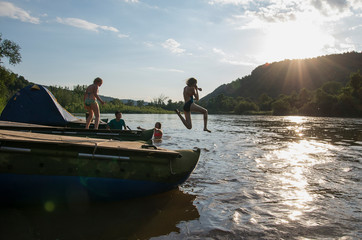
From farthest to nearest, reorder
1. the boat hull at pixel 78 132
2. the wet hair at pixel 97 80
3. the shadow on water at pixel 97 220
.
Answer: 1. the wet hair at pixel 97 80
2. the boat hull at pixel 78 132
3. the shadow on water at pixel 97 220

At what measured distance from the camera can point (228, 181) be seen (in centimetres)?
902

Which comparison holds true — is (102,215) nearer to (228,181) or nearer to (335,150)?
(228,181)

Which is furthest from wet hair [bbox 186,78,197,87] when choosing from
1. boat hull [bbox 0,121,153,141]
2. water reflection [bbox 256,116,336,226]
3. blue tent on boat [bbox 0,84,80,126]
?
blue tent on boat [bbox 0,84,80,126]

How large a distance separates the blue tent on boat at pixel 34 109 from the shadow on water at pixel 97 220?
35.2 ft

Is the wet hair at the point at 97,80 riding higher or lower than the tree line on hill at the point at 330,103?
lower

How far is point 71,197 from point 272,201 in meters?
4.96

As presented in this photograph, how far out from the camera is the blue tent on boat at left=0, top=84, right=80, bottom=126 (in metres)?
15.4

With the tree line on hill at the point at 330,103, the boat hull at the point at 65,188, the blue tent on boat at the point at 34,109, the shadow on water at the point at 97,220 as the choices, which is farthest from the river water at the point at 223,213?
→ the tree line on hill at the point at 330,103

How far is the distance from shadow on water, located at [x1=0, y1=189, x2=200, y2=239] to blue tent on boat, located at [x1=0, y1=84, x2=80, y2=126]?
1073cm

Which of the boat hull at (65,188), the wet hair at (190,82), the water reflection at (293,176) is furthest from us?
the wet hair at (190,82)

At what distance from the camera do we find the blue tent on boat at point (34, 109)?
1541 centimetres

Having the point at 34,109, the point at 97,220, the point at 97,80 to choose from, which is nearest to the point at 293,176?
the point at 97,220

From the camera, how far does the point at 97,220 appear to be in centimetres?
547

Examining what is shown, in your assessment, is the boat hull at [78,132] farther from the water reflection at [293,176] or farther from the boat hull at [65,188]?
the water reflection at [293,176]
